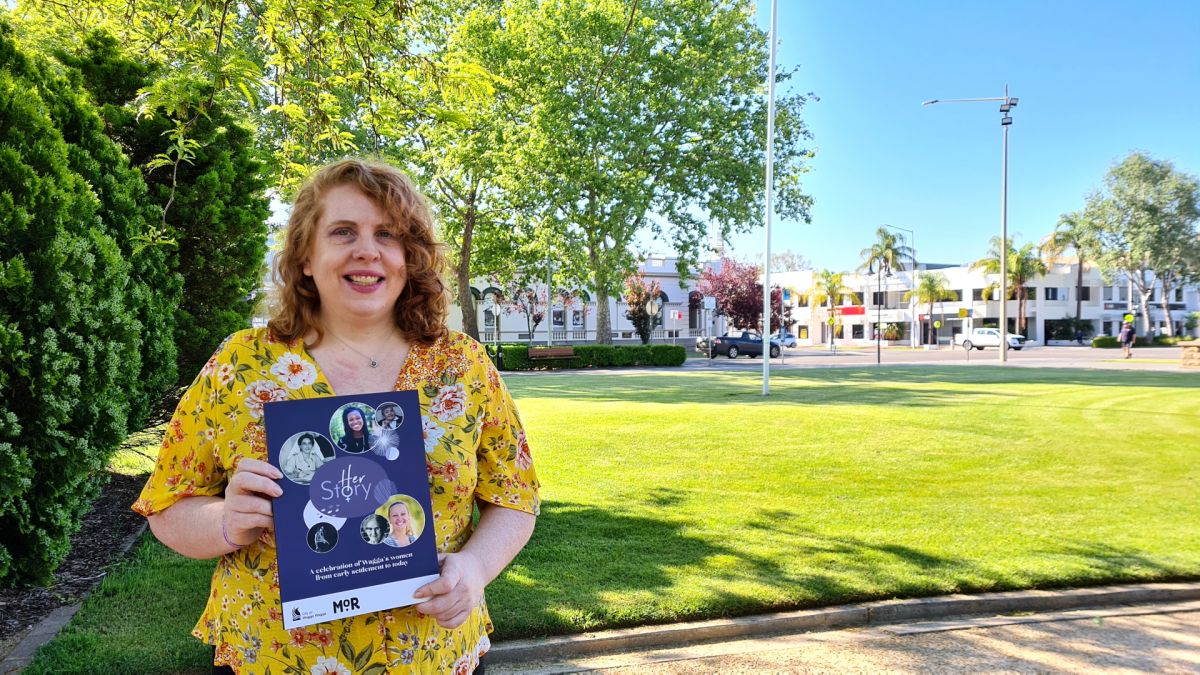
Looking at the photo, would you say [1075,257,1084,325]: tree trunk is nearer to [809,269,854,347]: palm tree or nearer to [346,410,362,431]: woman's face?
[809,269,854,347]: palm tree

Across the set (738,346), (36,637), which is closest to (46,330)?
(36,637)

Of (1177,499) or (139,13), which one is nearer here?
(139,13)

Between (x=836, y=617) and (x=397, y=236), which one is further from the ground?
(x=397, y=236)

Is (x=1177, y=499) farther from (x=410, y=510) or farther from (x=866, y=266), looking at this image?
(x=866, y=266)

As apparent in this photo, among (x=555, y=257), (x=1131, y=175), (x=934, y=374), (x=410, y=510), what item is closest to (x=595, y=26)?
(x=555, y=257)

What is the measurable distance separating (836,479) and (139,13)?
7794mm

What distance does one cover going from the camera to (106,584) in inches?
193

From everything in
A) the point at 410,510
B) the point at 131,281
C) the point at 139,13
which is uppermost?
the point at 139,13

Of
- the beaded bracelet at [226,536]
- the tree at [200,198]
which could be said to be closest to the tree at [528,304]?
the tree at [200,198]

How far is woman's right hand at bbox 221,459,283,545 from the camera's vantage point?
4.66 feet

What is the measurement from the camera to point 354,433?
146 centimetres

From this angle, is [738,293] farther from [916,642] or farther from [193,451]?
[193,451]

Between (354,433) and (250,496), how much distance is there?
230 millimetres

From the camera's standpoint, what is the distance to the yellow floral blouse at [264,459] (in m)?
1.62
